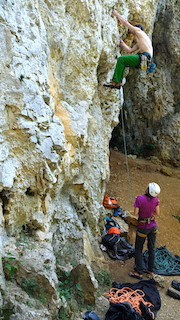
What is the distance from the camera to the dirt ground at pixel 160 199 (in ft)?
13.0

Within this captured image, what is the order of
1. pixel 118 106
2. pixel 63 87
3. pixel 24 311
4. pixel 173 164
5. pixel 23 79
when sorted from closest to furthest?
pixel 24 311
pixel 23 79
pixel 63 87
pixel 118 106
pixel 173 164

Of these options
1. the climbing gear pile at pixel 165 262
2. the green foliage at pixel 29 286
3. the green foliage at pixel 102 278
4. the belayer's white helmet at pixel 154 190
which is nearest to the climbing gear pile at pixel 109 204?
the climbing gear pile at pixel 165 262

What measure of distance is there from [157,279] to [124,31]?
→ 519 centimetres

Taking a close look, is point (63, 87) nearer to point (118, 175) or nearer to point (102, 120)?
point (102, 120)

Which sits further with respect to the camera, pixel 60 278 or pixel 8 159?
pixel 60 278

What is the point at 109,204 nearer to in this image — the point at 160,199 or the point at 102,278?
the point at 160,199

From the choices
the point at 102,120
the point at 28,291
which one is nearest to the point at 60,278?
the point at 28,291

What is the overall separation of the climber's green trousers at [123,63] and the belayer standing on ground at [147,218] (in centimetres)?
234

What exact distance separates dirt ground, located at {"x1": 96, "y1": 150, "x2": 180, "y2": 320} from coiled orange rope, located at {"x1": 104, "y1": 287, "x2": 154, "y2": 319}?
7.3 inches

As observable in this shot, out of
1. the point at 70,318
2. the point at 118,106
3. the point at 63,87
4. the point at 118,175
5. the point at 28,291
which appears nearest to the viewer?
the point at 28,291

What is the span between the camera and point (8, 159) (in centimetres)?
273

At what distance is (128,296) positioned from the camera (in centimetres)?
364

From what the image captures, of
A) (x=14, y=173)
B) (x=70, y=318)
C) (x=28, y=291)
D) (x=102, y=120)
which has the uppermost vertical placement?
(x=102, y=120)

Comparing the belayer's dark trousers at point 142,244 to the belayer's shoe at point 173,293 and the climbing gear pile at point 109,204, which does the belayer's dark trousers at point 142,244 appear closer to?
the belayer's shoe at point 173,293
